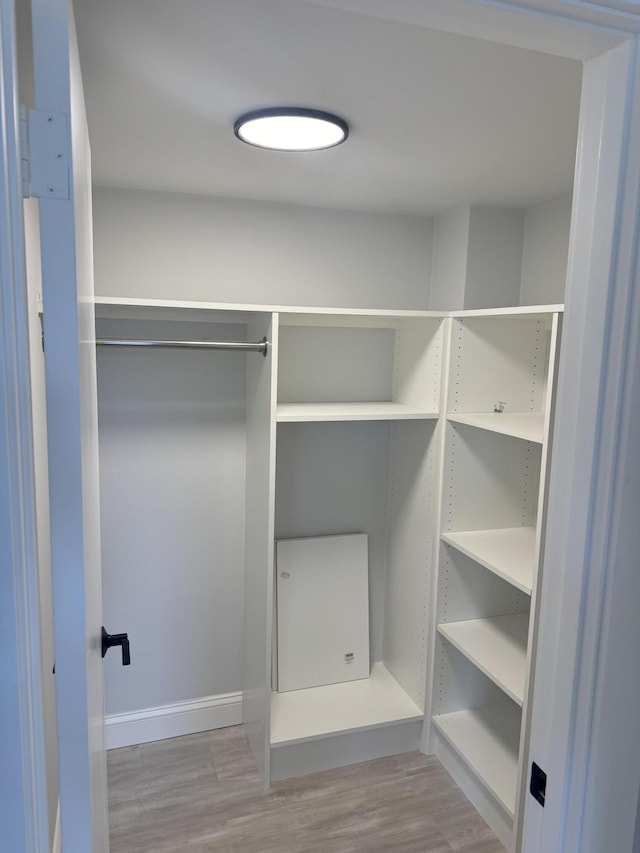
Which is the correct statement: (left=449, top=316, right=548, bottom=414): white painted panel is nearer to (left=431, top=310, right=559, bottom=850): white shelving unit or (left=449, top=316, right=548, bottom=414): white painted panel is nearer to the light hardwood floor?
(left=431, top=310, right=559, bottom=850): white shelving unit

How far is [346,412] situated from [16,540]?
1705 mm

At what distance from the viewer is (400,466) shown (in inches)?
109

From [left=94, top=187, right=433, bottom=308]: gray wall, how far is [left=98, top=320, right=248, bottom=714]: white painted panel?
186 mm

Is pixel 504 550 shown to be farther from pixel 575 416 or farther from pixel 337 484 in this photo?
pixel 575 416

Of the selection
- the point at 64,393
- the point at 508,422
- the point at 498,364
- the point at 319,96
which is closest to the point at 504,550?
the point at 508,422

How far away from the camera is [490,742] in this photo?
7.95 ft

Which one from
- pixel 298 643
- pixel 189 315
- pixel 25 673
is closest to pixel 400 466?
pixel 298 643

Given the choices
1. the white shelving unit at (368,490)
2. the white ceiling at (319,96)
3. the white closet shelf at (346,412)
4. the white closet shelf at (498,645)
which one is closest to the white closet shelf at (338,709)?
the white shelving unit at (368,490)

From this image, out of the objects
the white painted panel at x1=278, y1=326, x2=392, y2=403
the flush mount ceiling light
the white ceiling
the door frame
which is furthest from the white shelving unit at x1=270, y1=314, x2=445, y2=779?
the door frame

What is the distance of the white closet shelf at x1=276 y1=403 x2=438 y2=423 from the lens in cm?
223

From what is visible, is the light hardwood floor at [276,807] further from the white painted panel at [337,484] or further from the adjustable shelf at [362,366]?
the adjustable shelf at [362,366]

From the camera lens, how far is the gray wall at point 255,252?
2.36 meters

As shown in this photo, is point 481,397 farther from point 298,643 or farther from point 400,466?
point 298,643

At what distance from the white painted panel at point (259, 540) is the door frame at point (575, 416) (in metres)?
1.31
